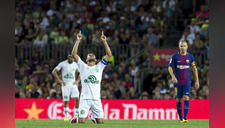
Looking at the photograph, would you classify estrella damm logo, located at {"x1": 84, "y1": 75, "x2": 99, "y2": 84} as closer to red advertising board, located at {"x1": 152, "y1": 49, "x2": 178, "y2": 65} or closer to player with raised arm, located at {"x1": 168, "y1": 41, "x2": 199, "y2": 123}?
player with raised arm, located at {"x1": 168, "y1": 41, "x2": 199, "y2": 123}

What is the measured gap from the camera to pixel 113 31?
2359 cm

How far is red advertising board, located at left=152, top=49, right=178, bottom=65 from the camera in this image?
854 inches

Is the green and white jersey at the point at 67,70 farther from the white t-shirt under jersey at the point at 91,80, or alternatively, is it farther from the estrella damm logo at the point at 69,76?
the white t-shirt under jersey at the point at 91,80

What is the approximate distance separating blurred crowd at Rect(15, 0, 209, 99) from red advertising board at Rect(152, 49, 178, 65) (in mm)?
519

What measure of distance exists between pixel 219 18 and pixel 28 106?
55.3ft

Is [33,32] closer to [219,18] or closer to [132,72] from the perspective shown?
[132,72]

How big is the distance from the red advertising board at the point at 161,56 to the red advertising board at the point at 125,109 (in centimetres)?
291

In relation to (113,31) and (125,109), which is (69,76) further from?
(113,31)

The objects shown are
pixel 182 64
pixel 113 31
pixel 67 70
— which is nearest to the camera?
pixel 182 64

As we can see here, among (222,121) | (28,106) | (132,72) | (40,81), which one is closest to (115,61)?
(132,72)

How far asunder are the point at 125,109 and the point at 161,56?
140 inches

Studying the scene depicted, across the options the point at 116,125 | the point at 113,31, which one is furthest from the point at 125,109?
the point at 116,125

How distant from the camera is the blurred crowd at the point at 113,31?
21.4 m

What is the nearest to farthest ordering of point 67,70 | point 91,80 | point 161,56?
point 91,80
point 67,70
point 161,56
